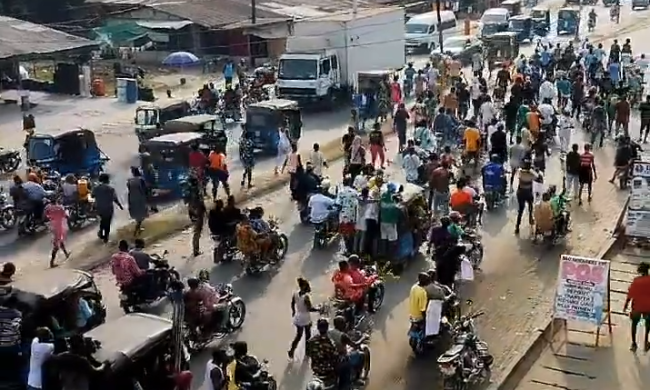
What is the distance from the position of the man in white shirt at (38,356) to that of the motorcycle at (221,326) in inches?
112

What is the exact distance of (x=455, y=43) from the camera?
5088 centimetres

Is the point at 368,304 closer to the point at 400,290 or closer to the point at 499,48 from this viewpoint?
the point at 400,290

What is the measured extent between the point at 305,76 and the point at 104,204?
1704cm

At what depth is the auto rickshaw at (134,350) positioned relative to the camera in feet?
39.2

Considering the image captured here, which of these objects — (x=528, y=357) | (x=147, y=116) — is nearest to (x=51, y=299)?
(x=528, y=357)

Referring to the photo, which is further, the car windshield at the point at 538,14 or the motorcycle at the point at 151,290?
the car windshield at the point at 538,14

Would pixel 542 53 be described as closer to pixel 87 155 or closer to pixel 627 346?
pixel 87 155

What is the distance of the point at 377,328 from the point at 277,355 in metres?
1.96

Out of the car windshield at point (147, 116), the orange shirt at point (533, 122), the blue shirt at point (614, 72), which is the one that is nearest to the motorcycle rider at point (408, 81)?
the blue shirt at point (614, 72)

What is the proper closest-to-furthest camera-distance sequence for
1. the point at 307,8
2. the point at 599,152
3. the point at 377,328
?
the point at 377,328 → the point at 599,152 → the point at 307,8

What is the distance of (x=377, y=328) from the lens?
643 inches

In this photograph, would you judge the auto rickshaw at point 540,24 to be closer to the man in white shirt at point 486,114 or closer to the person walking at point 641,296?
the man in white shirt at point 486,114

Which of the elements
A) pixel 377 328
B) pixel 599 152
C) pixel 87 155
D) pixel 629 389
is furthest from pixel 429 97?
pixel 629 389

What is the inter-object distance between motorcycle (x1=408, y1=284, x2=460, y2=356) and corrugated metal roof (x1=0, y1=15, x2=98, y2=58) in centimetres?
2793
